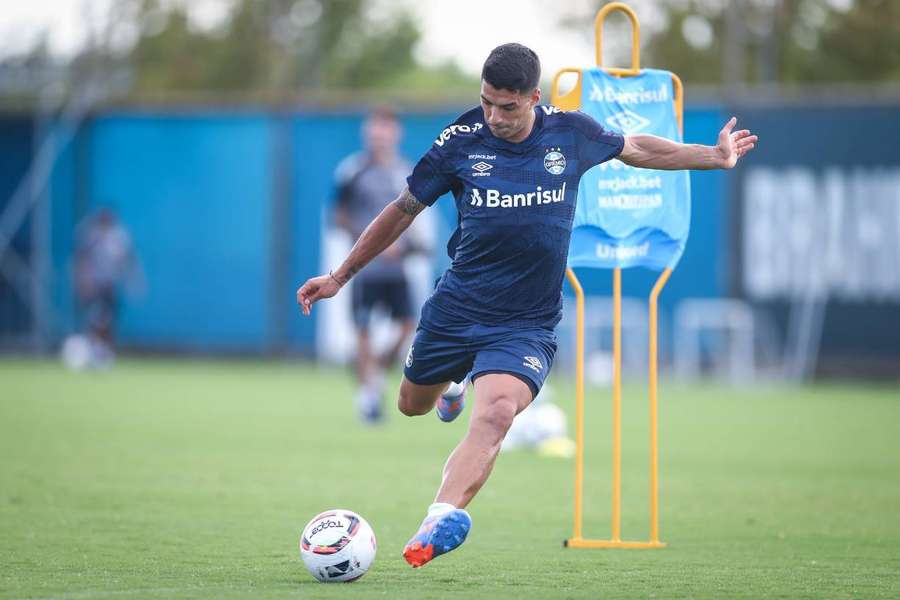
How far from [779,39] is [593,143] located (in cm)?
2543

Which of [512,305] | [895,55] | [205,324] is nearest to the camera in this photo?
[512,305]

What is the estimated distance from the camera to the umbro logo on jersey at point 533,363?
6320 mm

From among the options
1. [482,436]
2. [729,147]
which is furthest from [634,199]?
[482,436]

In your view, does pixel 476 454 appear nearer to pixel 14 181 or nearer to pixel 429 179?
pixel 429 179

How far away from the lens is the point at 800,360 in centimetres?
2134

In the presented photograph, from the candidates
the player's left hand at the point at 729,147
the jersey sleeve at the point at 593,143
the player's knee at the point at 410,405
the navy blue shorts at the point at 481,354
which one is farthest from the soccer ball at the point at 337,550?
the player's left hand at the point at 729,147

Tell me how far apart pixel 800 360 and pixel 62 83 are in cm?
1347

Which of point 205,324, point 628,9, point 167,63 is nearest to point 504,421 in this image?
point 628,9

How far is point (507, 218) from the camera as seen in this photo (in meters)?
6.41

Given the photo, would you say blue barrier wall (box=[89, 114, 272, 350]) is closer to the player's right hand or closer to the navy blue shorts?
the navy blue shorts

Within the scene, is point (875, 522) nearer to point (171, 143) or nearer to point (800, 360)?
point (800, 360)

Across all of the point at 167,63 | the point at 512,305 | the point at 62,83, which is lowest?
the point at 512,305

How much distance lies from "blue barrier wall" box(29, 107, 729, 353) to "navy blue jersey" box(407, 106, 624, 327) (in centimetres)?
1630

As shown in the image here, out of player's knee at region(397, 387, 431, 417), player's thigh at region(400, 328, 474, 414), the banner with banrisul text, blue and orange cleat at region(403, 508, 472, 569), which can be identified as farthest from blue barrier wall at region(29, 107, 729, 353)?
blue and orange cleat at region(403, 508, 472, 569)
